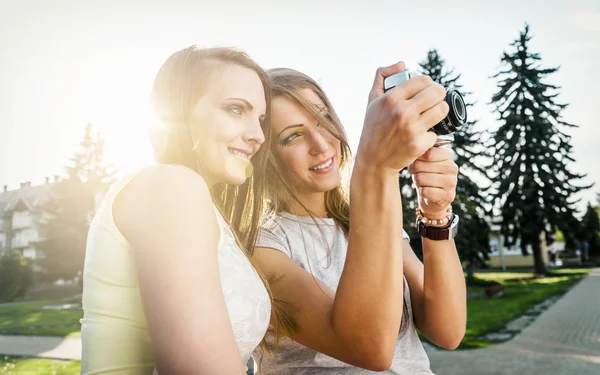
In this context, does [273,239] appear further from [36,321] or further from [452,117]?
[36,321]

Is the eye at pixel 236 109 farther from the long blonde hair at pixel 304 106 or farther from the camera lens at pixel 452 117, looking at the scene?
the camera lens at pixel 452 117

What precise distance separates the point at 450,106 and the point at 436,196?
0.32m

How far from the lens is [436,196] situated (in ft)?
5.10

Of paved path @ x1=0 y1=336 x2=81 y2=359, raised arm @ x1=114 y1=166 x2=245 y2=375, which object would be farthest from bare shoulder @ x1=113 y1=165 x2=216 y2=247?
paved path @ x1=0 y1=336 x2=81 y2=359

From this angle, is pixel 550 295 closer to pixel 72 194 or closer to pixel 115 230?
pixel 115 230

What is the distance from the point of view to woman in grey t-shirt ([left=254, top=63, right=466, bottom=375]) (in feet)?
3.80

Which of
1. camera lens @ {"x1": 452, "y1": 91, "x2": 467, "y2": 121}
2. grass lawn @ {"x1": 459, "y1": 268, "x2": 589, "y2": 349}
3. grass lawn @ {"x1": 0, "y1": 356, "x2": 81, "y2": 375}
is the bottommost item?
grass lawn @ {"x1": 459, "y1": 268, "x2": 589, "y2": 349}

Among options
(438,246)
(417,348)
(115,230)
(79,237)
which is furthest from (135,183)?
(79,237)

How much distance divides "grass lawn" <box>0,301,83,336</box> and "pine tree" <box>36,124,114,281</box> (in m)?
6.34

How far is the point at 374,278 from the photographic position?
122cm

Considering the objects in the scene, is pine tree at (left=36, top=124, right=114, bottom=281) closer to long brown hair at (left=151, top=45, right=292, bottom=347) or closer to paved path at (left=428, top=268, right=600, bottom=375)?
paved path at (left=428, top=268, right=600, bottom=375)

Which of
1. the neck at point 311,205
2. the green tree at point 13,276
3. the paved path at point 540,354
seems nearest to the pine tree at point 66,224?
the green tree at point 13,276

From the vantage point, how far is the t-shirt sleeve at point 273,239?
172 centimetres

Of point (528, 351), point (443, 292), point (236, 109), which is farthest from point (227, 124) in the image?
point (528, 351)
